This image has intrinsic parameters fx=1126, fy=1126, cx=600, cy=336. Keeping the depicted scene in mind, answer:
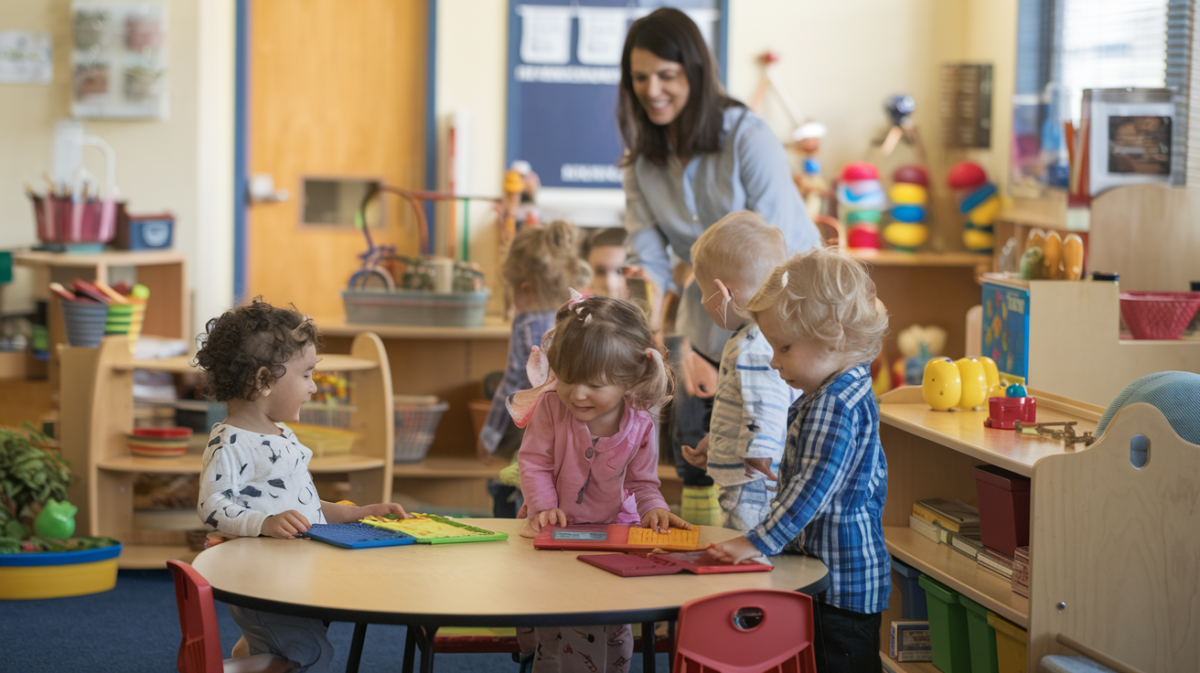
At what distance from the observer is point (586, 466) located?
183cm

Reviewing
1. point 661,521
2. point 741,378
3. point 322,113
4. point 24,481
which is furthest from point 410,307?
point 661,521

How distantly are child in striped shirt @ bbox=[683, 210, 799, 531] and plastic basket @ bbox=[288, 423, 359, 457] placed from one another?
62.4 inches

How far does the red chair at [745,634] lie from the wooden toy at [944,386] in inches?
36.3

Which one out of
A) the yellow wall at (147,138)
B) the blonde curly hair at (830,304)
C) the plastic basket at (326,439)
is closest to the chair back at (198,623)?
the blonde curly hair at (830,304)

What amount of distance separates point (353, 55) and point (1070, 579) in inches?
161

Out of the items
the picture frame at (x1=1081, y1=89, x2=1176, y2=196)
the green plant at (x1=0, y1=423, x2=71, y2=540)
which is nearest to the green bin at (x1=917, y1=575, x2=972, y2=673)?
the picture frame at (x1=1081, y1=89, x2=1176, y2=196)

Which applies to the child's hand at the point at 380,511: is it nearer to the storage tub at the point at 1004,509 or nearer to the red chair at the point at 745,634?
the red chair at the point at 745,634

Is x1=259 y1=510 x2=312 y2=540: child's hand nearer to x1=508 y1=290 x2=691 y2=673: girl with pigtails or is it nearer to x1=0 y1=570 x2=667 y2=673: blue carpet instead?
x1=508 y1=290 x2=691 y2=673: girl with pigtails

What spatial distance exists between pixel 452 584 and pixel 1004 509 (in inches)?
40.0

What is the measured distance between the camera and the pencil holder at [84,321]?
3506 mm

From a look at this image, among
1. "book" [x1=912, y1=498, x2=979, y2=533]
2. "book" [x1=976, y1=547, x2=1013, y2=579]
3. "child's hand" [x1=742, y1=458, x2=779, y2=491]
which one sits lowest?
"book" [x1=976, y1=547, x2=1013, y2=579]

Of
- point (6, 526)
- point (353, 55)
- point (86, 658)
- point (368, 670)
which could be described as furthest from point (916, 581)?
point (353, 55)

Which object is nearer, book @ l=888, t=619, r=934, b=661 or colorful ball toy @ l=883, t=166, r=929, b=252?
book @ l=888, t=619, r=934, b=661

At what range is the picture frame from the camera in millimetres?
2814
